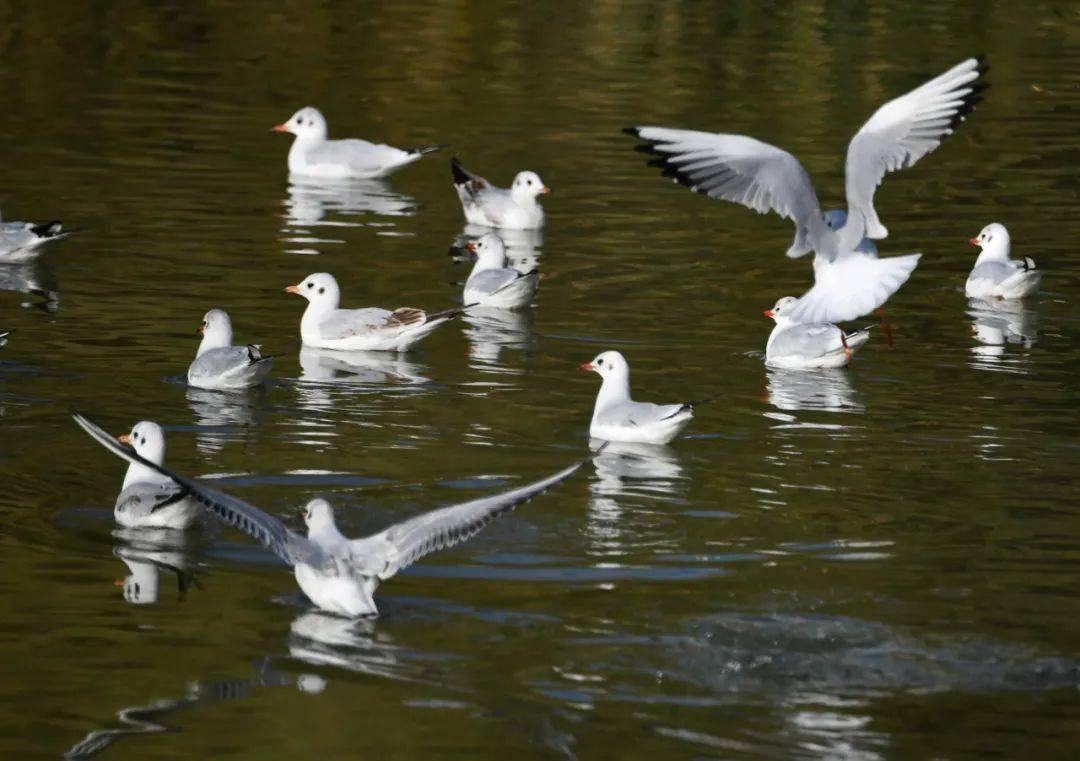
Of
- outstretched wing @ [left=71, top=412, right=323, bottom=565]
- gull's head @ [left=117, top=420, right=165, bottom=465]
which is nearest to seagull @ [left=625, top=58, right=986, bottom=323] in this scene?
gull's head @ [left=117, top=420, right=165, bottom=465]

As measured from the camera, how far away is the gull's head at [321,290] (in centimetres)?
1525

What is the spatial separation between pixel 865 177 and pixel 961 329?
2.05 meters

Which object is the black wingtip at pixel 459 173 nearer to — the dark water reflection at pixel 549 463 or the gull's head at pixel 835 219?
the dark water reflection at pixel 549 463

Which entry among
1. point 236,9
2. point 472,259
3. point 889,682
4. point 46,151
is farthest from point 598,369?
point 236,9

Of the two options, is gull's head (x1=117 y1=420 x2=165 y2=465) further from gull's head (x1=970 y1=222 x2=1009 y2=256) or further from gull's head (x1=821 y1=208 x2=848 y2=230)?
gull's head (x1=970 y1=222 x2=1009 y2=256)

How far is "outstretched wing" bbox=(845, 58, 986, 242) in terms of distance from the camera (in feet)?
47.8

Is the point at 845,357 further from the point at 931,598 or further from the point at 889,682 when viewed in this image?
the point at 889,682

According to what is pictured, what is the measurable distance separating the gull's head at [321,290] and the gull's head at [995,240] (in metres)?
5.69

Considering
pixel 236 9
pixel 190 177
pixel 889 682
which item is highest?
pixel 236 9

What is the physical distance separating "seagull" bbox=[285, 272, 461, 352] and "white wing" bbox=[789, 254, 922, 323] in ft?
8.27

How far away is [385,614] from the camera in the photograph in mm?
9180

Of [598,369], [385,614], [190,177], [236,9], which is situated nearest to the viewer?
[385,614]

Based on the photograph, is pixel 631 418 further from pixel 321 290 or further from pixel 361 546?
pixel 321 290

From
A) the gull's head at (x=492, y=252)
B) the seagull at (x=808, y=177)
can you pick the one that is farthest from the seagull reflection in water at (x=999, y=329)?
the gull's head at (x=492, y=252)
